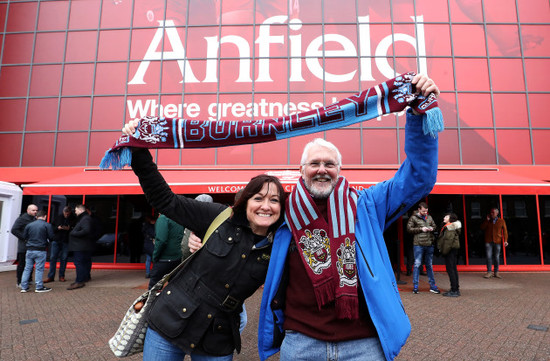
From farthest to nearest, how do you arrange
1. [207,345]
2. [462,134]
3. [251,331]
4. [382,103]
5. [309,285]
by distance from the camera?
[462,134]
[251,331]
[382,103]
[207,345]
[309,285]

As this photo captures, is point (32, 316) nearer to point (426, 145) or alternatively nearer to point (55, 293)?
point (55, 293)

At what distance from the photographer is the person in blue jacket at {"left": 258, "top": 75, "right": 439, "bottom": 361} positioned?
4.53 ft

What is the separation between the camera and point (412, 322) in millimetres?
4652

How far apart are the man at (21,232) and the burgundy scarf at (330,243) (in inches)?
291

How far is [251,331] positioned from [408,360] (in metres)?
1.92

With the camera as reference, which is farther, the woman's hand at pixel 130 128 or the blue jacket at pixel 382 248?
the woman's hand at pixel 130 128

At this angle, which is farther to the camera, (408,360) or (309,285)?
(408,360)

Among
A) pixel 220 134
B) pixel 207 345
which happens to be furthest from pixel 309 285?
pixel 220 134

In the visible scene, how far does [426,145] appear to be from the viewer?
1.50 meters

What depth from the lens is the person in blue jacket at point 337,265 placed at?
1.38 meters

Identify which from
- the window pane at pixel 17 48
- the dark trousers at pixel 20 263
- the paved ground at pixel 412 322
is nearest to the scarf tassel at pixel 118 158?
the paved ground at pixel 412 322

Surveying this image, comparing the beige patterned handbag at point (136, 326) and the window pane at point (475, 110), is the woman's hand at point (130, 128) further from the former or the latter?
the window pane at point (475, 110)

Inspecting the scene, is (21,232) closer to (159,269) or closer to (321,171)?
(159,269)

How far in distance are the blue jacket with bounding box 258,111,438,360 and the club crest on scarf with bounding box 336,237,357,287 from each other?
0.03 meters
